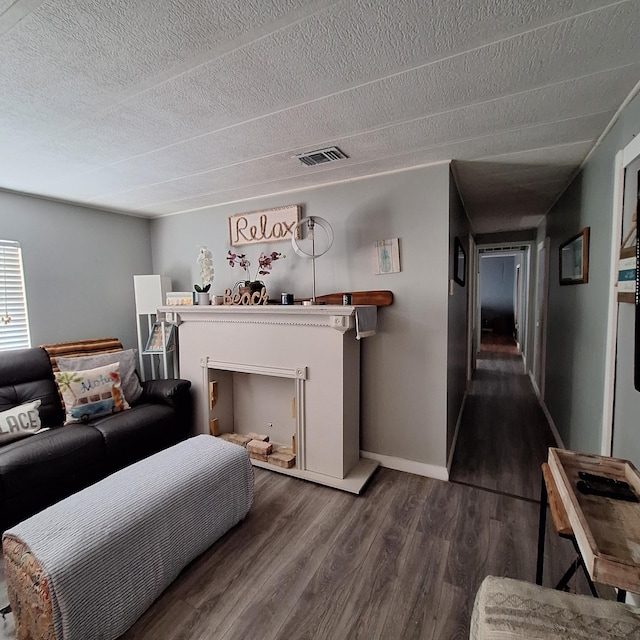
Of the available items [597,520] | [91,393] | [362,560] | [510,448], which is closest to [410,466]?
[362,560]

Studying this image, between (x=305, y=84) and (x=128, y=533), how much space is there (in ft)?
6.81

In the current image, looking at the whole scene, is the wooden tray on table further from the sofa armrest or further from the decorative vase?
the sofa armrest

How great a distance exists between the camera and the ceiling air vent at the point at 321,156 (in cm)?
209

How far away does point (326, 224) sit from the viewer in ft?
8.35

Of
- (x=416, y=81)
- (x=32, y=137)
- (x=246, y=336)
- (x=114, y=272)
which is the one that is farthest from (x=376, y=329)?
(x=114, y=272)

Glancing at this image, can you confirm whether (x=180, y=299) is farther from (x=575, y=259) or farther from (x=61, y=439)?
(x=575, y=259)

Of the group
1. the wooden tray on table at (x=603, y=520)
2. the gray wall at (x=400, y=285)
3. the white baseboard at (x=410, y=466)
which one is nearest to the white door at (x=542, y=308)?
the gray wall at (x=400, y=285)

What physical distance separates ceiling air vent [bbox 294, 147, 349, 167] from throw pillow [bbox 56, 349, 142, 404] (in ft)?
7.74

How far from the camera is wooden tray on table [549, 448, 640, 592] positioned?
82cm

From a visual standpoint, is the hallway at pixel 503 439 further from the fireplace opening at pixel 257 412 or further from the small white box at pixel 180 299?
the small white box at pixel 180 299

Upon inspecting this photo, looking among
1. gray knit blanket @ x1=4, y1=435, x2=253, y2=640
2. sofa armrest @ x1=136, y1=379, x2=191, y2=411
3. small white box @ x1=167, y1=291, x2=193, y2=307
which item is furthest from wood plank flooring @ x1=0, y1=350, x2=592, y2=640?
small white box @ x1=167, y1=291, x2=193, y2=307

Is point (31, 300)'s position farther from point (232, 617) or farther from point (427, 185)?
point (427, 185)

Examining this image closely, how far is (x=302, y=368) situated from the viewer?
2480 millimetres

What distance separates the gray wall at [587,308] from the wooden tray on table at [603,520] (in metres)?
0.78
